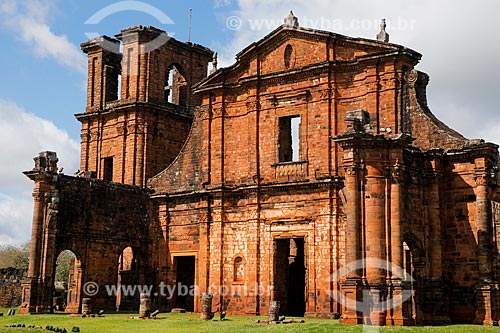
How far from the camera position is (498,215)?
23125 millimetres

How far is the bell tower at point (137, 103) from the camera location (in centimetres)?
3403

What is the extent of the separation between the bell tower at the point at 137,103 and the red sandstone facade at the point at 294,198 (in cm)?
11

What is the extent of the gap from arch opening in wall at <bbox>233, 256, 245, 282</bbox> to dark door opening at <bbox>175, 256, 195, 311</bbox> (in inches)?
124

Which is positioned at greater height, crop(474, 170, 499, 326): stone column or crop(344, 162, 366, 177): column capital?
crop(344, 162, 366, 177): column capital

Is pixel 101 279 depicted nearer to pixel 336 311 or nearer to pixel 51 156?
pixel 51 156

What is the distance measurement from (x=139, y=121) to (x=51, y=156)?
6975mm

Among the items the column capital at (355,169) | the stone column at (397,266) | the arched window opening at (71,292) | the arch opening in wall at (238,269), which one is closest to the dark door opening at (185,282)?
the arch opening in wall at (238,269)

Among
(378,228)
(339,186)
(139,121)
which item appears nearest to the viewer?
(378,228)

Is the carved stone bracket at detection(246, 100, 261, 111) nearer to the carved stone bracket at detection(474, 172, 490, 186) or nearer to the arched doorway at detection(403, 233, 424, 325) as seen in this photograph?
the arched doorway at detection(403, 233, 424, 325)

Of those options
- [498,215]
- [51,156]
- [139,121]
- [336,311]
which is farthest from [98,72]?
[498,215]

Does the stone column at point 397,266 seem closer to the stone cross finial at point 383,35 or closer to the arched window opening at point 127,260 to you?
the stone cross finial at point 383,35

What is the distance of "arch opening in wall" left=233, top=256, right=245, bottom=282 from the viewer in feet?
90.2

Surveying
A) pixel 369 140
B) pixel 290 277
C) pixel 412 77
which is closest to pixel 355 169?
pixel 369 140

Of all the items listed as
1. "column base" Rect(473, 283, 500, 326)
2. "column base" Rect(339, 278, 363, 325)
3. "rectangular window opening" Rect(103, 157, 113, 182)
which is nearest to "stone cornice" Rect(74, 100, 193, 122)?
"rectangular window opening" Rect(103, 157, 113, 182)
